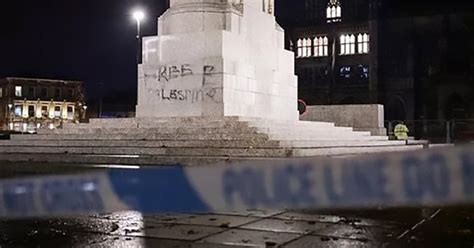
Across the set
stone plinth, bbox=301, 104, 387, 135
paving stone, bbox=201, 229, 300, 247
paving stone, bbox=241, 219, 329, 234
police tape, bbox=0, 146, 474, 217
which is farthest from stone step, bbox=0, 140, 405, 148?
police tape, bbox=0, 146, 474, 217

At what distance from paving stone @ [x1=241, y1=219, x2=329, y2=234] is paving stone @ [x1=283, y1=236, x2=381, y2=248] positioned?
15.9 inches

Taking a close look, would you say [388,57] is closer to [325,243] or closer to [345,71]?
[345,71]

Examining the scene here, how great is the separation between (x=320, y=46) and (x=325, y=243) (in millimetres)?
71580

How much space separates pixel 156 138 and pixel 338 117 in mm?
10042

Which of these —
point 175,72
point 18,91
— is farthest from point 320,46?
point 175,72

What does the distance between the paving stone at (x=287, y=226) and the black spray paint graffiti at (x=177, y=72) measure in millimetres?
8509

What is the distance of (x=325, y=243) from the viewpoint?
5.00m

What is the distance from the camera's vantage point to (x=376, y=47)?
7231 centimetres

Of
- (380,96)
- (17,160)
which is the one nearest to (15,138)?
(17,160)

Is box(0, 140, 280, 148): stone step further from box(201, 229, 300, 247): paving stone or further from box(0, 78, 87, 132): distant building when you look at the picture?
box(0, 78, 87, 132): distant building

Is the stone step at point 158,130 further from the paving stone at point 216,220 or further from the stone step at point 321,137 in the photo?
the paving stone at point 216,220

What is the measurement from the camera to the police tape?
11.8 ft

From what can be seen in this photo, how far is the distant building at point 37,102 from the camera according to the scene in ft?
317

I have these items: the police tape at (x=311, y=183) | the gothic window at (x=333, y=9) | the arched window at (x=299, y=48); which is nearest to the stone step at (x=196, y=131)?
the police tape at (x=311, y=183)
